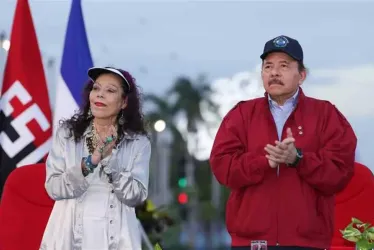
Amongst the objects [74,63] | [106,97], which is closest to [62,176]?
[106,97]

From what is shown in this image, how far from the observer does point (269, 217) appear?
559 centimetres

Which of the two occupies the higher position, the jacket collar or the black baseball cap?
the black baseball cap

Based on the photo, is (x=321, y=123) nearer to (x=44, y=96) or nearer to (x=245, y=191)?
(x=245, y=191)

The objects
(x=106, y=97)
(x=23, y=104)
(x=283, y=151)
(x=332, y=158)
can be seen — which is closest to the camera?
(x=283, y=151)

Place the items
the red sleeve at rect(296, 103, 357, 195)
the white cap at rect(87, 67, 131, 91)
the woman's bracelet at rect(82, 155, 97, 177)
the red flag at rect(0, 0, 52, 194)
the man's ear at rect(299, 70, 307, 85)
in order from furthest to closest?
the red flag at rect(0, 0, 52, 194)
the white cap at rect(87, 67, 131, 91)
the man's ear at rect(299, 70, 307, 85)
the woman's bracelet at rect(82, 155, 97, 177)
the red sleeve at rect(296, 103, 357, 195)

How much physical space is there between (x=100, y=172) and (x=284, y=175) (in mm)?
965

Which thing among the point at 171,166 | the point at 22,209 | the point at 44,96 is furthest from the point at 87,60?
the point at 171,166

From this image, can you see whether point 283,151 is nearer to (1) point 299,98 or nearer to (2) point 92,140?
(1) point 299,98

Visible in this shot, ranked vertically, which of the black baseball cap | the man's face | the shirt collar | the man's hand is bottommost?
the man's hand

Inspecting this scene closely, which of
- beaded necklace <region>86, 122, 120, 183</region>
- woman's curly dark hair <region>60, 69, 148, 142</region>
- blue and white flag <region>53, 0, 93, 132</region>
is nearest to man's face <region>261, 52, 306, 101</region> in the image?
woman's curly dark hair <region>60, 69, 148, 142</region>

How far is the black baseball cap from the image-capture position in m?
5.75

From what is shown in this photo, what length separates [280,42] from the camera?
19.0 ft

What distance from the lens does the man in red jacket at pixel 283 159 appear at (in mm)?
5551

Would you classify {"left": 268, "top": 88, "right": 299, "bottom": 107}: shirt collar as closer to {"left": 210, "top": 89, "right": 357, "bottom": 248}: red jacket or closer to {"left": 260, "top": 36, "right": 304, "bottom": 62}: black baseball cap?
{"left": 210, "top": 89, "right": 357, "bottom": 248}: red jacket
